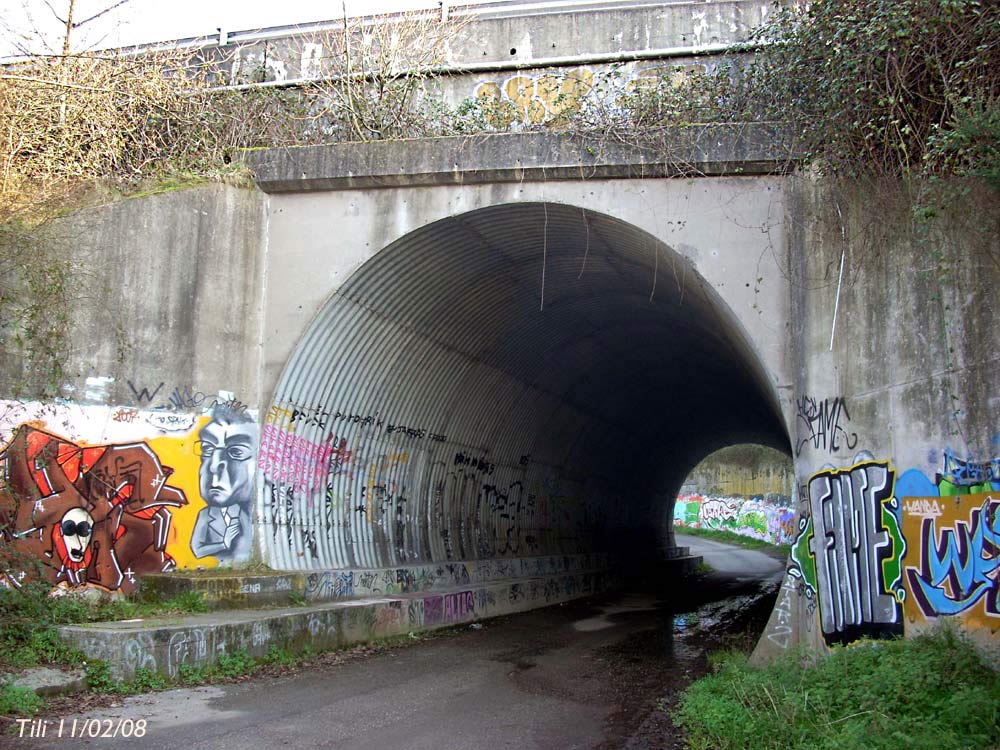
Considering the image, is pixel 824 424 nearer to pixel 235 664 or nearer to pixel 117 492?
pixel 235 664

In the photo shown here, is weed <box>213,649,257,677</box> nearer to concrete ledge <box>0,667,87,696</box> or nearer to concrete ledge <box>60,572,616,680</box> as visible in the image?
concrete ledge <box>60,572,616,680</box>

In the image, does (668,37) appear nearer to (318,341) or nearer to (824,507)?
(318,341)

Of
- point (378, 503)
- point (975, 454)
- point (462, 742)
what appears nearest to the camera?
point (462, 742)

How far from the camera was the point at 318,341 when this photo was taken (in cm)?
1146

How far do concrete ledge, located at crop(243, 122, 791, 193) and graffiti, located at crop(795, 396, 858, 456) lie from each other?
2751mm

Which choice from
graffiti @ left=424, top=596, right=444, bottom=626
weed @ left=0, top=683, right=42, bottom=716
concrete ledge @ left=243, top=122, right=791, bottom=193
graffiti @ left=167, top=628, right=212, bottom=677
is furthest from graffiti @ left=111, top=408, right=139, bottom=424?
graffiti @ left=424, top=596, right=444, bottom=626

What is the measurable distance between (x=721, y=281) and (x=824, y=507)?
2728 millimetres

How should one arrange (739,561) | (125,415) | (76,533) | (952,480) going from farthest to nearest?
(739,561), (125,415), (76,533), (952,480)

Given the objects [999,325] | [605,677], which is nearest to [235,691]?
[605,677]

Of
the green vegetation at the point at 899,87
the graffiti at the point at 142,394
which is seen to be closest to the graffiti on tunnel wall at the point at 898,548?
the green vegetation at the point at 899,87

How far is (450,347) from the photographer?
13.5 meters

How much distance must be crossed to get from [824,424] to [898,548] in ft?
4.60

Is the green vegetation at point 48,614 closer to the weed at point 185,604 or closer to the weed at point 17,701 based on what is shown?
the weed at point 185,604

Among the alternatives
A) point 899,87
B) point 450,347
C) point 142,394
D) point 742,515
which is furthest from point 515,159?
point 742,515
